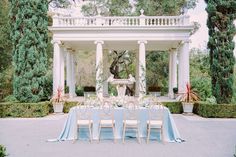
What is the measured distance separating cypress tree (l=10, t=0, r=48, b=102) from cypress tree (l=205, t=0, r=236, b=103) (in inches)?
352

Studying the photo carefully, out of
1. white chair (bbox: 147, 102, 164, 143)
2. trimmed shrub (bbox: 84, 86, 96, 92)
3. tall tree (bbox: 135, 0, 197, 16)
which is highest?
tall tree (bbox: 135, 0, 197, 16)

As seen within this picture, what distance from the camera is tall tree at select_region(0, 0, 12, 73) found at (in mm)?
25234

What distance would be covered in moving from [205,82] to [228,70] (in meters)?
5.08

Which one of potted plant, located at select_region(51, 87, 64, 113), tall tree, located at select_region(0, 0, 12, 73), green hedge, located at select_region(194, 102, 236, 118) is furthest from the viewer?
tall tree, located at select_region(0, 0, 12, 73)

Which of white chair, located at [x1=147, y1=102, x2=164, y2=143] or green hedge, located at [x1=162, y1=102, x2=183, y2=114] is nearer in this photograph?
white chair, located at [x1=147, y1=102, x2=164, y2=143]

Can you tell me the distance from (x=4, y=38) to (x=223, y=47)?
16208mm

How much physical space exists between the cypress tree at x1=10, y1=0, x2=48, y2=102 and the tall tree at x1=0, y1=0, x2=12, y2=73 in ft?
25.7

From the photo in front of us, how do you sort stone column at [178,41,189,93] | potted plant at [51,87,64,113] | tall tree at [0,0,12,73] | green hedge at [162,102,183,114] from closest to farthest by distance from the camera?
potted plant at [51,87,64,113], green hedge at [162,102,183,114], stone column at [178,41,189,93], tall tree at [0,0,12,73]

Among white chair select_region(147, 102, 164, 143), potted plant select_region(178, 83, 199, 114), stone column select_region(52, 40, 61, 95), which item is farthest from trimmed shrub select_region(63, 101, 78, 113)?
white chair select_region(147, 102, 164, 143)

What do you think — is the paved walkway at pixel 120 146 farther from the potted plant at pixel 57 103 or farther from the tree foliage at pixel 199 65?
the tree foliage at pixel 199 65

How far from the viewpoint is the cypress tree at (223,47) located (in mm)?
16641

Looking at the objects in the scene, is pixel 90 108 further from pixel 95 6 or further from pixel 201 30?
pixel 201 30

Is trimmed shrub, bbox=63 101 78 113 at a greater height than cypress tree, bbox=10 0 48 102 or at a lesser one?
lesser

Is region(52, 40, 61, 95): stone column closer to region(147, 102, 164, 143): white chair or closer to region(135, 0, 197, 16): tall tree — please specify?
region(135, 0, 197, 16): tall tree
